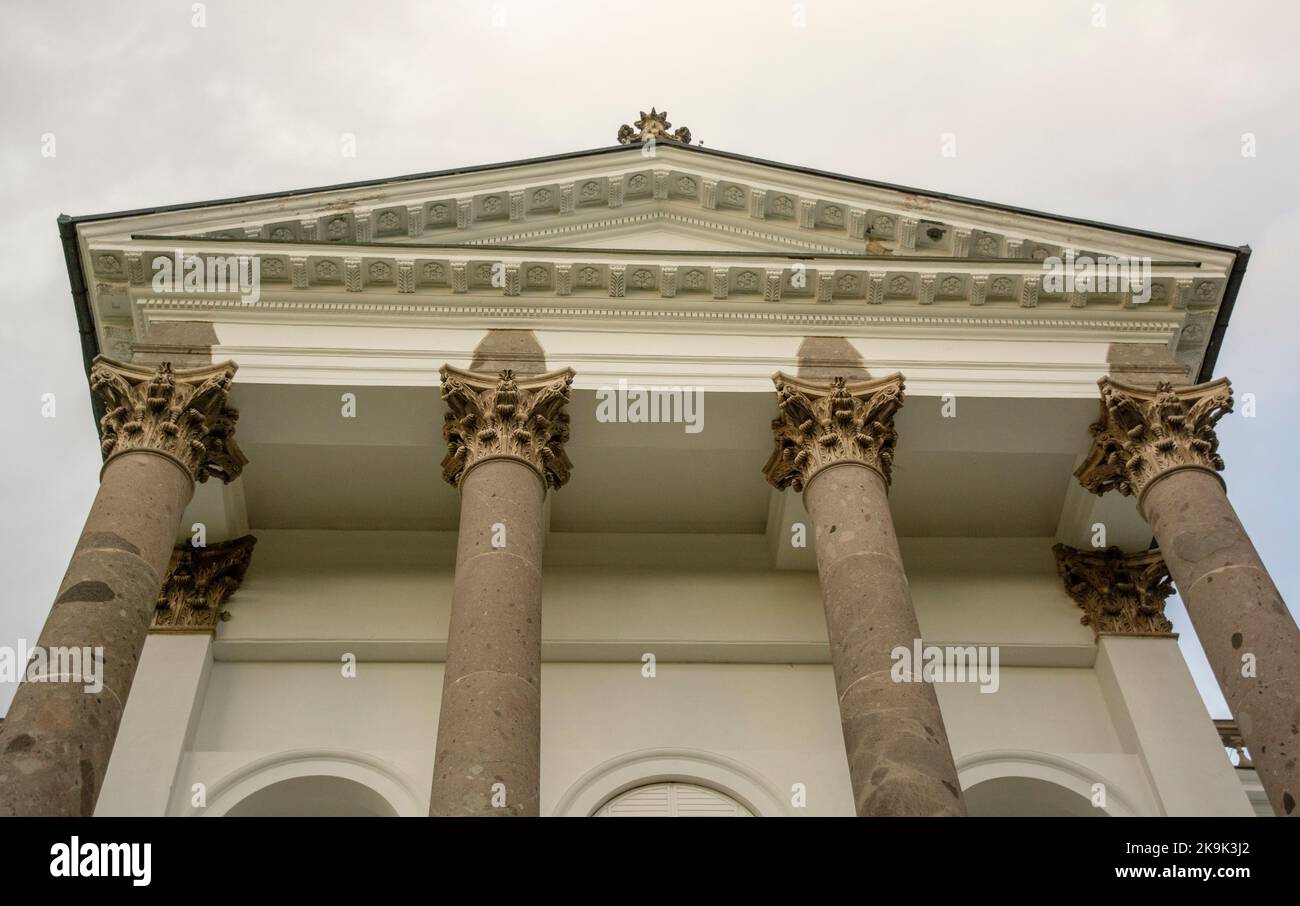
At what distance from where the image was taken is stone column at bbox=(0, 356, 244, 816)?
9.01m

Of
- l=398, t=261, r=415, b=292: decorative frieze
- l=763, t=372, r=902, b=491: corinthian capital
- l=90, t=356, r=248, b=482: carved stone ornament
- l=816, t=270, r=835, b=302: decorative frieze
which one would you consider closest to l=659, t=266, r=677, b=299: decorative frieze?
l=816, t=270, r=835, b=302: decorative frieze

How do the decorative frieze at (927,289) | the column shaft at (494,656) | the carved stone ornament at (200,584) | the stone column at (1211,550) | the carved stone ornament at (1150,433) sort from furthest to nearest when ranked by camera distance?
the carved stone ornament at (200,584)
the decorative frieze at (927,289)
the carved stone ornament at (1150,433)
the stone column at (1211,550)
the column shaft at (494,656)

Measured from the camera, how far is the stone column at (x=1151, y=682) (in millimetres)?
13688

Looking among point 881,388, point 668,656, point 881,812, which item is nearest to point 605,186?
point 881,388

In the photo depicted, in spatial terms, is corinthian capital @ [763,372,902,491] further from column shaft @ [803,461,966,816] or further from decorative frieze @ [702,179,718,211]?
decorative frieze @ [702,179,718,211]

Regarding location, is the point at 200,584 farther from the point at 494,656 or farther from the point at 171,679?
the point at 494,656

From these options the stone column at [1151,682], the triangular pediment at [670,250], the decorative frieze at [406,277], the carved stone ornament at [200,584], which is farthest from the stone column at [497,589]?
the stone column at [1151,682]

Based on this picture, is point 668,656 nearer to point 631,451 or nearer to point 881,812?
point 631,451

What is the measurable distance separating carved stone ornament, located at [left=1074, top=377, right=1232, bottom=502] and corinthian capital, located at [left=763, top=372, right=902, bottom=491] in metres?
2.45

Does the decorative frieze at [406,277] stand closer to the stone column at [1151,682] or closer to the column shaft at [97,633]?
the column shaft at [97,633]

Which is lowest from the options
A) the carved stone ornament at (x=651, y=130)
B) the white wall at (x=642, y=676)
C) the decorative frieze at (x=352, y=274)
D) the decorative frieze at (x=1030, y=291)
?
the white wall at (x=642, y=676)

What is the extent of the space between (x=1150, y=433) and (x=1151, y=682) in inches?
135

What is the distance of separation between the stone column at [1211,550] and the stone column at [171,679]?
1053 cm
